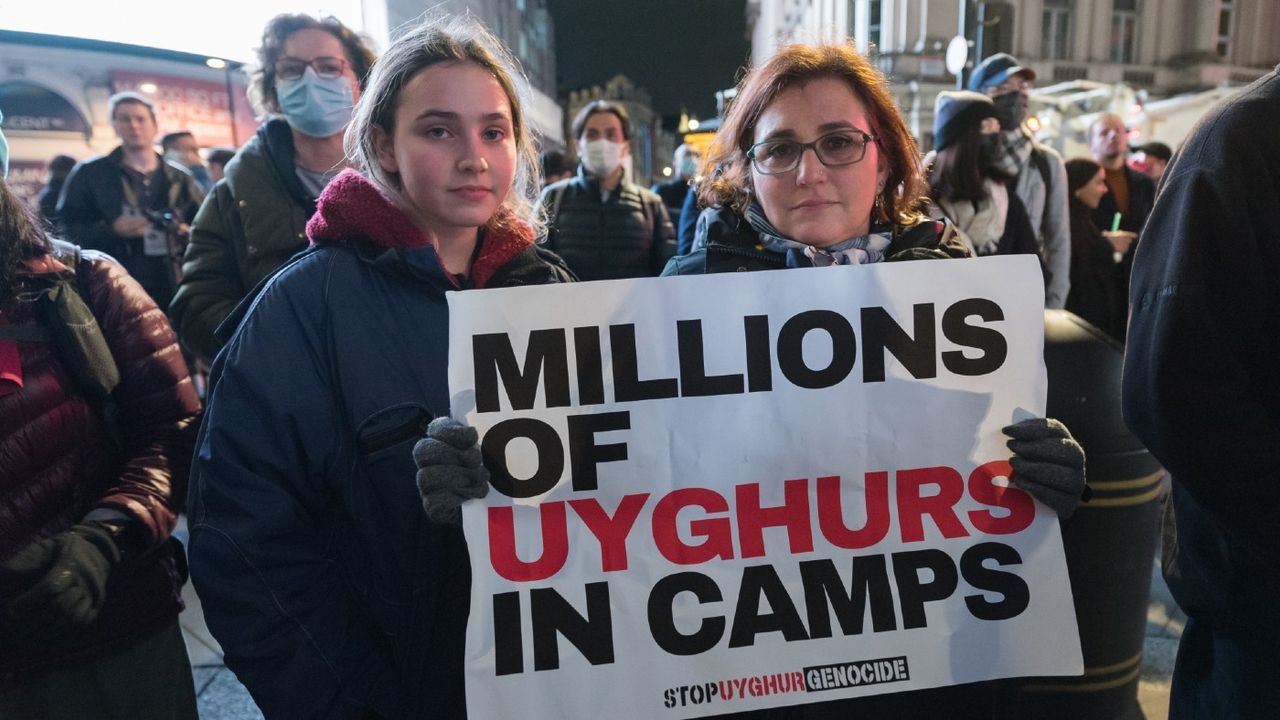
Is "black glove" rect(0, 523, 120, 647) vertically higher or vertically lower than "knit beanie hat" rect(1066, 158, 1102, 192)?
lower

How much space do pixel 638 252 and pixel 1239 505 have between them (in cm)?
369

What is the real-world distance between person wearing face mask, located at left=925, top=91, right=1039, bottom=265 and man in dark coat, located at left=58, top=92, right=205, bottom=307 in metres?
4.28

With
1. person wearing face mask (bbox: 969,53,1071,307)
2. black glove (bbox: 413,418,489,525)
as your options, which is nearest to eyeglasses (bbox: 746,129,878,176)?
black glove (bbox: 413,418,489,525)

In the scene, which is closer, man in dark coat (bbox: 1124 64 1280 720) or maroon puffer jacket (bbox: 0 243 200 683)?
man in dark coat (bbox: 1124 64 1280 720)

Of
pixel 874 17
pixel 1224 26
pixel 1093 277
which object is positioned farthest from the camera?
Answer: pixel 874 17

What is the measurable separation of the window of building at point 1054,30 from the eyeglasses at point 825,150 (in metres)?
31.7

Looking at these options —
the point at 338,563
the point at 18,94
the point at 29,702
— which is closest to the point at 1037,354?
the point at 338,563

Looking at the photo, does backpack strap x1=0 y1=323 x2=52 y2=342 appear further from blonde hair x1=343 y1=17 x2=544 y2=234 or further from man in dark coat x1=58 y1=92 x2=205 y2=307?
man in dark coat x1=58 y1=92 x2=205 y2=307

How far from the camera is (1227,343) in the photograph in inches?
→ 52.0

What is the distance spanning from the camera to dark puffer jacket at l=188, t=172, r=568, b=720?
4.35ft

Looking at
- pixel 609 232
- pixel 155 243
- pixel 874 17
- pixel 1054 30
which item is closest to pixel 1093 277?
pixel 609 232

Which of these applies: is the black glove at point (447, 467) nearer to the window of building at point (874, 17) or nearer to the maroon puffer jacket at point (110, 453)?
the maroon puffer jacket at point (110, 453)

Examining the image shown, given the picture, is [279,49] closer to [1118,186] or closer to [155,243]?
[155,243]

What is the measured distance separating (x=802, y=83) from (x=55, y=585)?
66.5 inches
